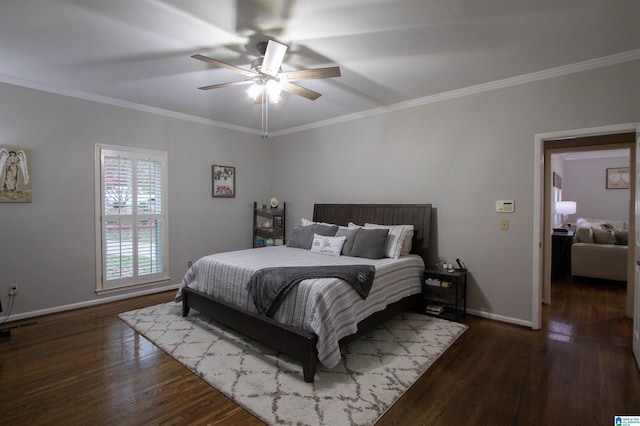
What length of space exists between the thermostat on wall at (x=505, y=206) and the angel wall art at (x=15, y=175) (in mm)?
5281

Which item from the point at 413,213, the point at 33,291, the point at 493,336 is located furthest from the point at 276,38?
the point at 33,291

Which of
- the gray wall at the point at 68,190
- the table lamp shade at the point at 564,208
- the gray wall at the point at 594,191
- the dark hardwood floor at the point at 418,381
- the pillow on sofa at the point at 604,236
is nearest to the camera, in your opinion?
the dark hardwood floor at the point at 418,381

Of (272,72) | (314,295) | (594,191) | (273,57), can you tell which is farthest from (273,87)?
(594,191)

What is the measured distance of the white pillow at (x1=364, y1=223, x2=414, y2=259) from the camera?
3.72m

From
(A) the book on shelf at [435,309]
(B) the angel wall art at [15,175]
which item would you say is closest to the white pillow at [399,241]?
(A) the book on shelf at [435,309]

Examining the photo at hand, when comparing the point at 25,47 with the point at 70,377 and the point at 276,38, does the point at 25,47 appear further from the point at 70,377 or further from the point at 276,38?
→ the point at 70,377

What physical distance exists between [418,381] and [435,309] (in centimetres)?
147

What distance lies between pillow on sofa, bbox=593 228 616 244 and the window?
713 centimetres

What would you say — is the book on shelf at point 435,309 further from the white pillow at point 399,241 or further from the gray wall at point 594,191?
the gray wall at point 594,191

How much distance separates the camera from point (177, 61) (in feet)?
9.98

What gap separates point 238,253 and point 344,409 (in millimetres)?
2298

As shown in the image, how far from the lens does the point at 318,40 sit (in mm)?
2652

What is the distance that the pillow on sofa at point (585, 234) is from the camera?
5547 millimetres

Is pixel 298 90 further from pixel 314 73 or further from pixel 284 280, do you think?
pixel 284 280
